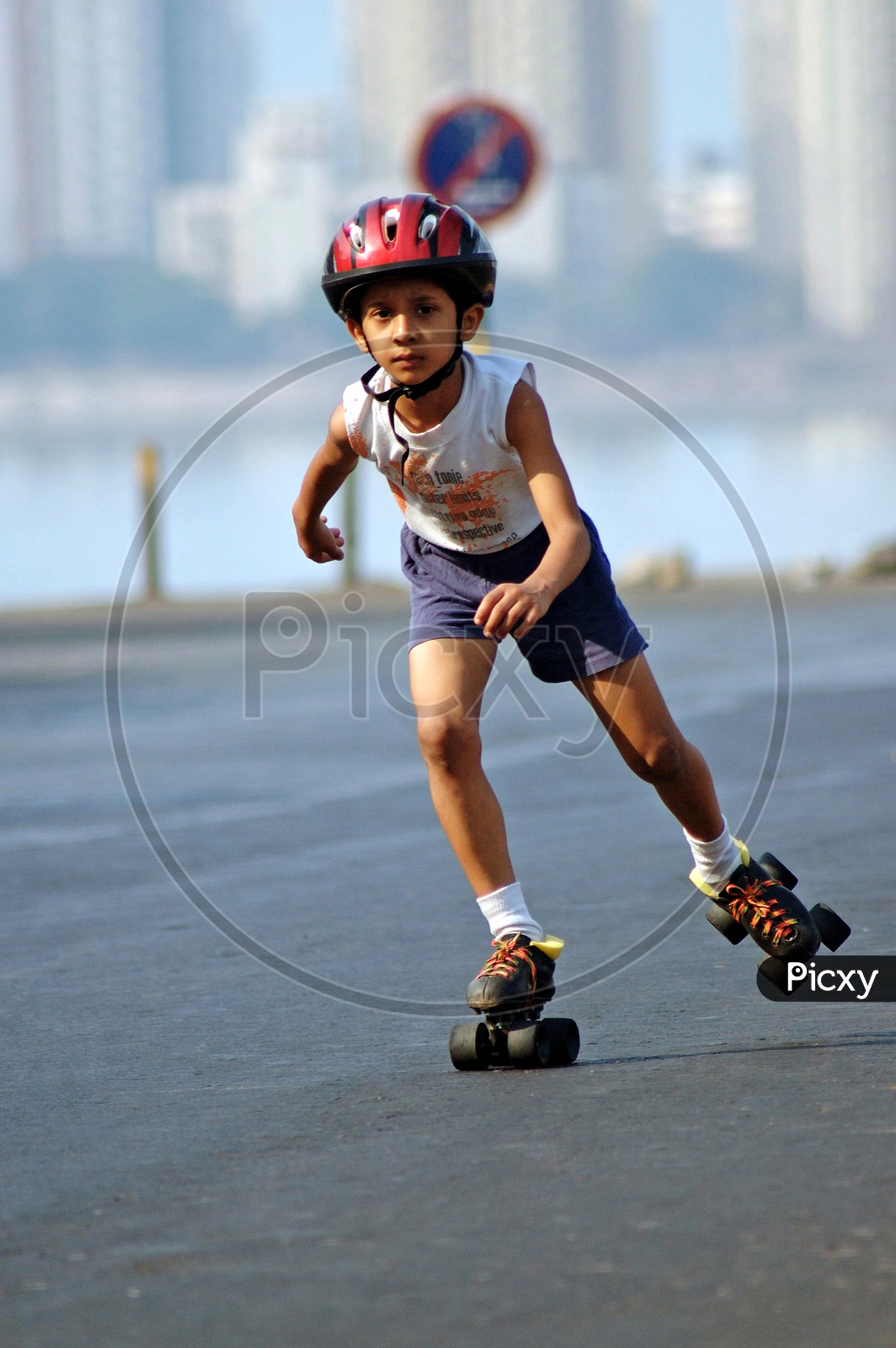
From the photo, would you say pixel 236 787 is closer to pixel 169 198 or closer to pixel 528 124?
pixel 528 124

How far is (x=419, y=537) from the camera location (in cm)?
415

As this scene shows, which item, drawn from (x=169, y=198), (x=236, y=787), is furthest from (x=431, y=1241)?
(x=169, y=198)

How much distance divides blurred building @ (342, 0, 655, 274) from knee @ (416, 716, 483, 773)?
151729 mm

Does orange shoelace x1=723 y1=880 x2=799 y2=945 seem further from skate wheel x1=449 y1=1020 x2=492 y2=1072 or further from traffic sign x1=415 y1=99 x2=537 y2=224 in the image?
traffic sign x1=415 y1=99 x2=537 y2=224

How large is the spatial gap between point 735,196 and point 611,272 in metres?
45.8

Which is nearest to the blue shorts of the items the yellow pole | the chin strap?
the chin strap

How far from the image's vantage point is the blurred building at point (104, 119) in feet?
579

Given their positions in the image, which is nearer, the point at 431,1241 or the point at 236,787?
the point at 431,1241

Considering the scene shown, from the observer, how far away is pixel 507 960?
375cm

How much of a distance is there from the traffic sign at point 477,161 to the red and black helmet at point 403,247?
9.10m

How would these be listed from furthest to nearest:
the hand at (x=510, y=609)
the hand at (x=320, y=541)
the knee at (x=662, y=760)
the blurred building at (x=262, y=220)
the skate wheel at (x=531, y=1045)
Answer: the blurred building at (x=262, y=220) → the hand at (x=320, y=541) → the knee at (x=662, y=760) → the skate wheel at (x=531, y=1045) → the hand at (x=510, y=609)

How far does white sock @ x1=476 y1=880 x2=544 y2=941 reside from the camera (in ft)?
12.6

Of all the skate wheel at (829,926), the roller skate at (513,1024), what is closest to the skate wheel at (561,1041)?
the roller skate at (513,1024)

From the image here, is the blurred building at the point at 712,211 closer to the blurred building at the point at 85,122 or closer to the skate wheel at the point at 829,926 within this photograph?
the blurred building at the point at 85,122
